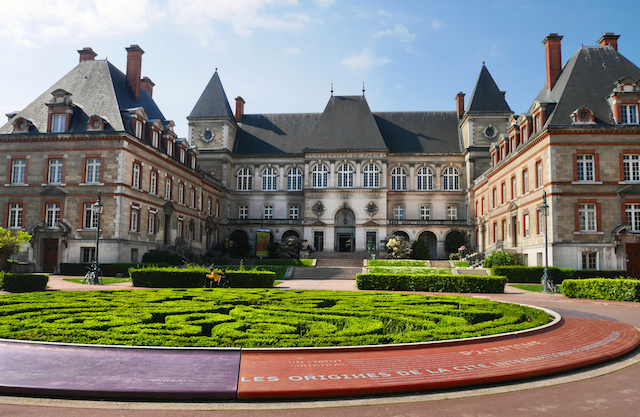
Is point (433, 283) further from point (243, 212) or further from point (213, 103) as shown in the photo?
point (213, 103)

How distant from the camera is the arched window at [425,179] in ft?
201

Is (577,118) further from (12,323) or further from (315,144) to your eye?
(12,323)

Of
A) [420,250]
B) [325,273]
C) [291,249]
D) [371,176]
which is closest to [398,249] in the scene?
[420,250]

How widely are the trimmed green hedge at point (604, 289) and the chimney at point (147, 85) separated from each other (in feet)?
144

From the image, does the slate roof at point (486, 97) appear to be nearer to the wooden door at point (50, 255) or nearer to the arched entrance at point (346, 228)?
the arched entrance at point (346, 228)

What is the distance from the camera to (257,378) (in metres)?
6.94

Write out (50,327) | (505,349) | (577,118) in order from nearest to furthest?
(505,349)
(50,327)
(577,118)

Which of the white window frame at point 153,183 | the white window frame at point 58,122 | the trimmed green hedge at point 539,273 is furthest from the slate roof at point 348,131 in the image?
the trimmed green hedge at point 539,273

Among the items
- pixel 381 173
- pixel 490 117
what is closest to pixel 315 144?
pixel 381 173

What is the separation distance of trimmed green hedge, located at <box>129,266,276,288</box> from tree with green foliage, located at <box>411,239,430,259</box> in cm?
3211

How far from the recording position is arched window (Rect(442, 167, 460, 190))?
60838 millimetres

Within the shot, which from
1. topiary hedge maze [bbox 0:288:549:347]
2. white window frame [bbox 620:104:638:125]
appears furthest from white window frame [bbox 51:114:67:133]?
white window frame [bbox 620:104:638:125]

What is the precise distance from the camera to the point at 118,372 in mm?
7098

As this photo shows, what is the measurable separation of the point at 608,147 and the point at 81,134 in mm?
38774
